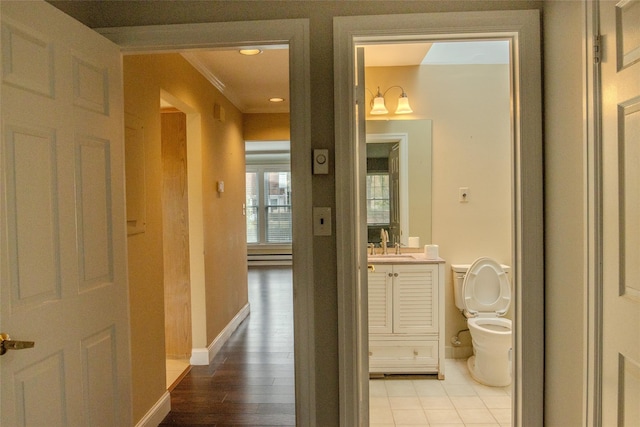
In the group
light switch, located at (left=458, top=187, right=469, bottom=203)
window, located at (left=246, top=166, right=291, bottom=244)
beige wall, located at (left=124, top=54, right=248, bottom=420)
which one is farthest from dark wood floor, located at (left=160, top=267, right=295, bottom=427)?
window, located at (left=246, top=166, right=291, bottom=244)

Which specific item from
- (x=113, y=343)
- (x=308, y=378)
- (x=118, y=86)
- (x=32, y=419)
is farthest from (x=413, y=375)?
(x=118, y=86)

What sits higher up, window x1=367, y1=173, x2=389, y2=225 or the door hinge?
the door hinge

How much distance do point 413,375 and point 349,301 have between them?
1.66 metres

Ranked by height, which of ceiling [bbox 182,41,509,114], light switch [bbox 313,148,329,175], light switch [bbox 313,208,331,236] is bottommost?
light switch [bbox 313,208,331,236]

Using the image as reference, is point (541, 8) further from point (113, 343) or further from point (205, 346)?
point (205, 346)

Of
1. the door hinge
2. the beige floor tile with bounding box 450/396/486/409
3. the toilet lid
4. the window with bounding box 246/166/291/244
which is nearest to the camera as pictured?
the door hinge

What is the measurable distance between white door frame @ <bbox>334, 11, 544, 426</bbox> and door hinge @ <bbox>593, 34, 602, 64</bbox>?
0.33 m

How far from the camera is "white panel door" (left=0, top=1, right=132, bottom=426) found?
1221mm

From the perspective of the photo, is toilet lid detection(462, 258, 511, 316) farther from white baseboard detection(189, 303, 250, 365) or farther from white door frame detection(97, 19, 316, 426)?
white baseboard detection(189, 303, 250, 365)

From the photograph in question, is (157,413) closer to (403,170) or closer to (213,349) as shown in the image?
(213,349)

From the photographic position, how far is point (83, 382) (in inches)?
59.4

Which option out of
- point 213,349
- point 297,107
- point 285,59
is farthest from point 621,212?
point 213,349

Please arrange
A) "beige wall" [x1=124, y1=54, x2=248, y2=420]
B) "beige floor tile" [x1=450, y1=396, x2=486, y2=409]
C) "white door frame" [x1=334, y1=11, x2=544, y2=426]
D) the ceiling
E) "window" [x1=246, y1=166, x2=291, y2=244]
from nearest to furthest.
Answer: "white door frame" [x1=334, y1=11, x2=544, y2=426] → "beige wall" [x1=124, y1=54, x2=248, y2=420] → "beige floor tile" [x1=450, y1=396, x2=486, y2=409] → the ceiling → "window" [x1=246, y1=166, x2=291, y2=244]

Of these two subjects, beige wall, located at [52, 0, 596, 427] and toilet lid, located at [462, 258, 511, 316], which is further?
toilet lid, located at [462, 258, 511, 316]
